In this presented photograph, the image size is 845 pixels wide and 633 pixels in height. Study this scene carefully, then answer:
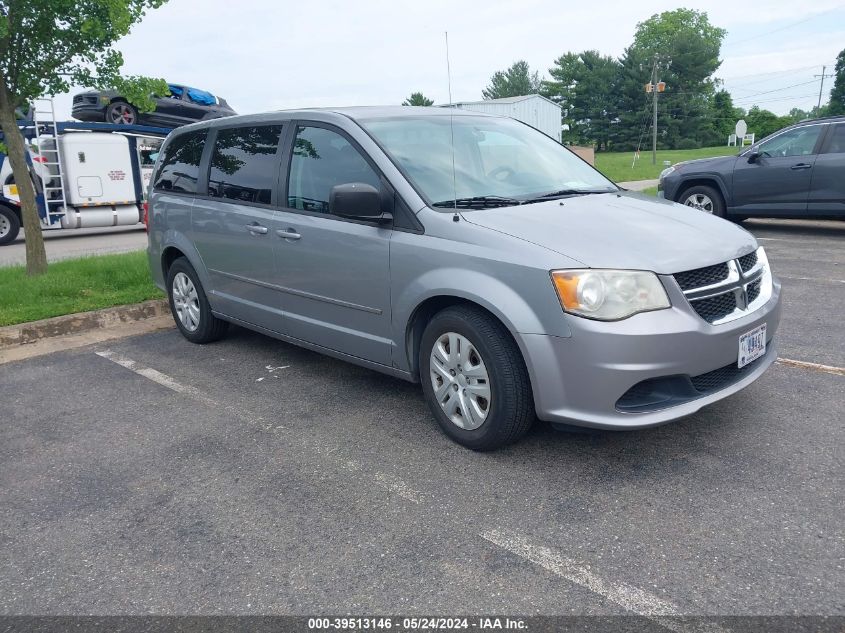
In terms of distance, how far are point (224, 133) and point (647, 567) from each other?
432cm

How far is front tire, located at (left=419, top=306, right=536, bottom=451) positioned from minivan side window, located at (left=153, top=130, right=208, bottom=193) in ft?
9.67

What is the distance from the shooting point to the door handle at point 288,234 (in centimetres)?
458

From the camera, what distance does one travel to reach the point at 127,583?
8.98 ft

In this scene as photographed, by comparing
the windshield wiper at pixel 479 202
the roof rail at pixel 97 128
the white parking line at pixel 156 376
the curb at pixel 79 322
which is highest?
the roof rail at pixel 97 128

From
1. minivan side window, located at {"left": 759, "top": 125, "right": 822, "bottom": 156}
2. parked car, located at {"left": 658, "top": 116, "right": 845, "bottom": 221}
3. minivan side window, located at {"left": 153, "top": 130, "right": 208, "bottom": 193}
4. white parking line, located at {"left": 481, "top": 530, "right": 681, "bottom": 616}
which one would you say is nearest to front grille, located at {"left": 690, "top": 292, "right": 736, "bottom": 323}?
white parking line, located at {"left": 481, "top": 530, "right": 681, "bottom": 616}

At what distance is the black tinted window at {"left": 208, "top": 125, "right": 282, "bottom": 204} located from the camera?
4.92 meters

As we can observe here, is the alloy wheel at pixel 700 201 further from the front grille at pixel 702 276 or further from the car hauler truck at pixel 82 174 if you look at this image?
the car hauler truck at pixel 82 174

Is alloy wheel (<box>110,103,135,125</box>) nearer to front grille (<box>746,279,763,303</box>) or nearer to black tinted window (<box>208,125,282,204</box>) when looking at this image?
black tinted window (<box>208,125,282,204</box>)

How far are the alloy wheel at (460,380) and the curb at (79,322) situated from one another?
4.23 metres

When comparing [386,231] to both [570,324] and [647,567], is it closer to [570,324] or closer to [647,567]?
[570,324]

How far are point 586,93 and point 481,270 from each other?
75.3 metres

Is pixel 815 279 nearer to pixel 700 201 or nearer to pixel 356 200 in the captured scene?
pixel 700 201

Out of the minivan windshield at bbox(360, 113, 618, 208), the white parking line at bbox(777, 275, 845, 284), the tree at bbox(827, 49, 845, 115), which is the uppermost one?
the tree at bbox(827, 49, 845, 115)

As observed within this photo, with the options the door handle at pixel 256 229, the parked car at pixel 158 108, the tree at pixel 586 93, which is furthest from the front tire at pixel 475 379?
the tree at pixel 586 93
